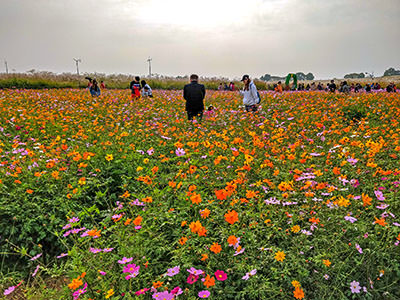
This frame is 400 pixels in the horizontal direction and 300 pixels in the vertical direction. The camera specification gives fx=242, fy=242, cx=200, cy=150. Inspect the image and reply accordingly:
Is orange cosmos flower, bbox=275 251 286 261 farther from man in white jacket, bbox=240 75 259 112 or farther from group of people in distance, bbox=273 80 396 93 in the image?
group of people in distance, bbox=273 80 396 93

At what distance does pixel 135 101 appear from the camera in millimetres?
9305

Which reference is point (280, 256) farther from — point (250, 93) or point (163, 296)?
point (250, 93)

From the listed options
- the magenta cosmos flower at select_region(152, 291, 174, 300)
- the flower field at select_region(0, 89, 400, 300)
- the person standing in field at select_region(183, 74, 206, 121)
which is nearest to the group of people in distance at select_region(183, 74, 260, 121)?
the person standing in field at select_region(183, 74, 206, 121)

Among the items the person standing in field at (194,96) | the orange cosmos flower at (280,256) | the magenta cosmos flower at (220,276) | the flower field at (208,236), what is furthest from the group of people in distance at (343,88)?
the magenta cosmos flower at (220,276)

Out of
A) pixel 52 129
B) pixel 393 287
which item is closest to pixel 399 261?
pixel 393 287

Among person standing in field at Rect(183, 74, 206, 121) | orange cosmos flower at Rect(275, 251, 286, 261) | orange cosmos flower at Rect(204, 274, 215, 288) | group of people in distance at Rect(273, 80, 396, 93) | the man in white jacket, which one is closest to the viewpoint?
orange cosmos flower at Rect(204, 274, 215, 288)

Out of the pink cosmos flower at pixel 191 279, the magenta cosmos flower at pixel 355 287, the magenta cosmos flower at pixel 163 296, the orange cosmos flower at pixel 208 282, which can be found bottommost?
the magenta cosmos flower at pixel 355 287

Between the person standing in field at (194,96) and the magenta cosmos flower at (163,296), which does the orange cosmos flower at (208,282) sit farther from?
the person standing in field at (194,96)

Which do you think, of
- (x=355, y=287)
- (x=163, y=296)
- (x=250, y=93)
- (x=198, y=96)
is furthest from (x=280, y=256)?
(x=250, y=93)

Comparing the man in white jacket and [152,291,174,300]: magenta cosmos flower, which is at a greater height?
the man in white jacket

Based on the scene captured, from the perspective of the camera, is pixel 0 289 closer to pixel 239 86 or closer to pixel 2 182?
pixel 2 182

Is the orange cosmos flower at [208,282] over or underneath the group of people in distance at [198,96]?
underneath

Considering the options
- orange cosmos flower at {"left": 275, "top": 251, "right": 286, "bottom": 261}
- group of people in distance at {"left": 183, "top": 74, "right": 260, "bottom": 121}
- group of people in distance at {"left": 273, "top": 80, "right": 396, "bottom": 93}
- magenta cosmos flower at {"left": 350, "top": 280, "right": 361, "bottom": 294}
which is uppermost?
group of people in distance at {"left": 273, "top": 80, "right": 396, "bottom": 93}

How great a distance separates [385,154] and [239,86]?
22294 mm
